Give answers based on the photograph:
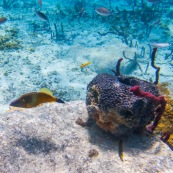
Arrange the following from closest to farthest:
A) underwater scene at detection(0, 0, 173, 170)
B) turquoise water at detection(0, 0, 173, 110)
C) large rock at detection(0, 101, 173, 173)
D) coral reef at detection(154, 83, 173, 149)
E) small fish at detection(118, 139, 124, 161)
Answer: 1. large rock at detection(0, 101, 173, 173)
2. small fish at detection(118, 139, 124, 161)
3. underwater scene at detection(0, 0, 173, 170)
4. coral reef at detection(154, 83, 173, 149)
5. turquoise water at detection(0, 0, 173, 110)

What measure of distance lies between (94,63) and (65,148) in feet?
20.0

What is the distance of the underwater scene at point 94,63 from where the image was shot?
2363mm

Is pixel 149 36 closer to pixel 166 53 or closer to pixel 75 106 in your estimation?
pixel 166 53

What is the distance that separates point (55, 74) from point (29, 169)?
5.56 metres

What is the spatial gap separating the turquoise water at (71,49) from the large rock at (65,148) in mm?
3441

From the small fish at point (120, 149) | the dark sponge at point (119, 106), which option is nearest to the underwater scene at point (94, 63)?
the dark sponge at point (119, 106)

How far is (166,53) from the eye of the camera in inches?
385

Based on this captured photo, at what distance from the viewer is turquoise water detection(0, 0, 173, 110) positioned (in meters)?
6.97

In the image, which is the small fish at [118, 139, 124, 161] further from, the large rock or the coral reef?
the coral reef

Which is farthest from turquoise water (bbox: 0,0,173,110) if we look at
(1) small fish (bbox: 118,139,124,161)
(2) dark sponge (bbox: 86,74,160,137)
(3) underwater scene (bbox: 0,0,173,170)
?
(1) small fish (bbox: 118,139,124,161)

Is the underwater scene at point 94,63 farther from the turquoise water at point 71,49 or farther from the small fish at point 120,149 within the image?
the small fish at point 120,149

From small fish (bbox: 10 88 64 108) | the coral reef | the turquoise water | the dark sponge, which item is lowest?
the turquoise water

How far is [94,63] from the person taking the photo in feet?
26.9

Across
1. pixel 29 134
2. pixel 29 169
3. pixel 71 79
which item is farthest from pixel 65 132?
pixel 71 79
